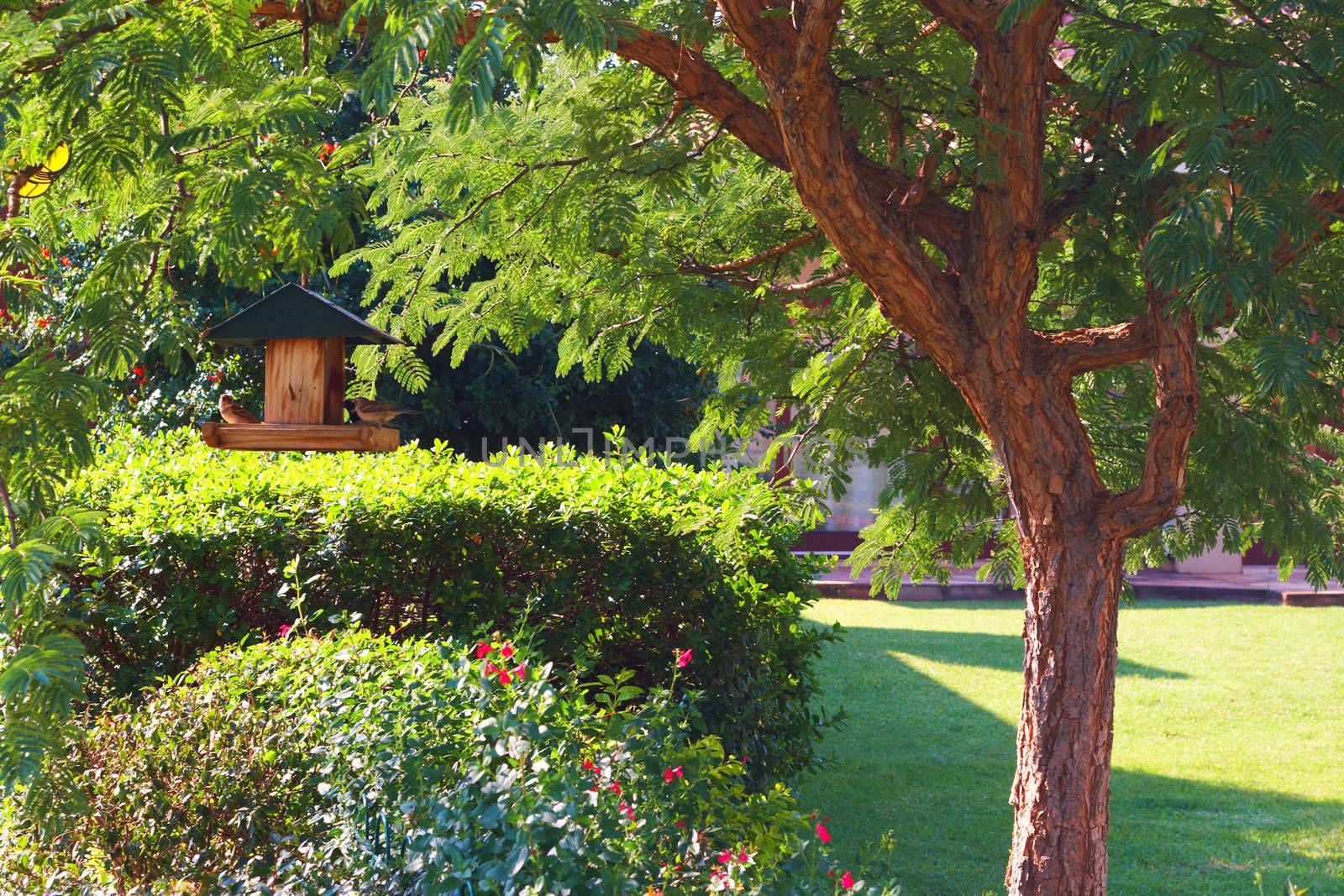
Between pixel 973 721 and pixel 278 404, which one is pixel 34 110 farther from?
pixel 973 721

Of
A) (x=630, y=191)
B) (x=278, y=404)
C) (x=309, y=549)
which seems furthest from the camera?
(x=309, y=549)

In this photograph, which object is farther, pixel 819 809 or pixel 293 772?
pixel 819 809

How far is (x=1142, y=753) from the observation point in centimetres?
885

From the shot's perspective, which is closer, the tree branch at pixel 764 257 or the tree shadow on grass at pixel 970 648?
the tree branch at pixel 764 257

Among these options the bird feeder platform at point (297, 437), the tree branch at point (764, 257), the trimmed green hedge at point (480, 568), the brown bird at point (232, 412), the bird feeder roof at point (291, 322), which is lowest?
the trimmed green hedge at point (480, 568)

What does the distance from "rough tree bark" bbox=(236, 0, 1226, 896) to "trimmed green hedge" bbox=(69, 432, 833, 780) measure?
1.25 metres

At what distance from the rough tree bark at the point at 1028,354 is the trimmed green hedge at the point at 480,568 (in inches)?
49.2

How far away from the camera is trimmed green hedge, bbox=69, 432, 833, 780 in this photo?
5238 millimetres

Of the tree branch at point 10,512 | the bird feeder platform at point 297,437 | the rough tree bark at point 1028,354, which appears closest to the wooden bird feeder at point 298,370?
the bird feeder platform at point 297,437

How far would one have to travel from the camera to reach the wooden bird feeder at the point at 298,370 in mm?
3889

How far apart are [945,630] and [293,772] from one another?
442 inches

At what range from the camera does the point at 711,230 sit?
5422 mm

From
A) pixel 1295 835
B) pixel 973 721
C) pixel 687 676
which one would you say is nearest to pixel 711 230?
pixel 687 676

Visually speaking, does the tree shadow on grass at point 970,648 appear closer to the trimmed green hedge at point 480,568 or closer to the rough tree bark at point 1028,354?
the trimmed green hedge at point 480,568
